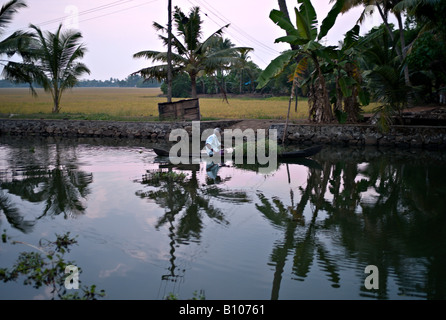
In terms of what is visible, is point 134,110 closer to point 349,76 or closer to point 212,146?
point 349,76

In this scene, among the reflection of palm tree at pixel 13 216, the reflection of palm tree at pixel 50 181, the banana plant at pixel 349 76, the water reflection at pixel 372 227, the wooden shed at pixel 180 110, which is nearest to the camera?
the water reflection at pixel 372 227

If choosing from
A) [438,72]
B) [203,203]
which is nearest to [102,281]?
[203,203]

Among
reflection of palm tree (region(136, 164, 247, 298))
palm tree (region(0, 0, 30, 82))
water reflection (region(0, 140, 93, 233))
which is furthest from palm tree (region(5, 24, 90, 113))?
reflection of palm tree (region(136, 164, 247, 298))

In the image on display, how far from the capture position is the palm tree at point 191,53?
2111 centimetres

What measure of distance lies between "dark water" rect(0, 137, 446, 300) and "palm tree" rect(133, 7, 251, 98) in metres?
9.66

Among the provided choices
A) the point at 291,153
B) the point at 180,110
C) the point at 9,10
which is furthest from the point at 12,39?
the point at 291,153

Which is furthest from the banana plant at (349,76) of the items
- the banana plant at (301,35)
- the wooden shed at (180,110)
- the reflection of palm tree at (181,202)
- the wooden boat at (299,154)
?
the reflection of palm tree at (181,202)

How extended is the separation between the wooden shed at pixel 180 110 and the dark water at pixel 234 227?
7904mm

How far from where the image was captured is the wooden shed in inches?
814

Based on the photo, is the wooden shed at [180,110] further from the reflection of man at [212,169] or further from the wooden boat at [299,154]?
the wooden boat at [299,154]

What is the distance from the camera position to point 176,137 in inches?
794
